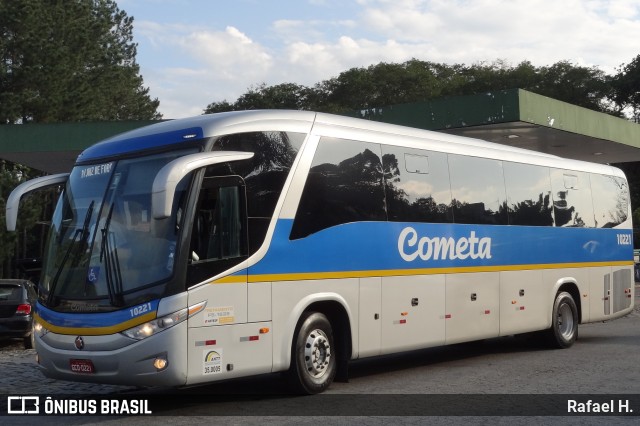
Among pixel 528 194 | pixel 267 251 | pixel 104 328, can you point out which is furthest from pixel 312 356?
pixel 528 194

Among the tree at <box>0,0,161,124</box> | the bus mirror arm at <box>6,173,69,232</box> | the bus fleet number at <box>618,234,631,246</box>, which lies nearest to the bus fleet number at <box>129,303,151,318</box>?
the bus mirror arm at <box>6,173,69,232</box>

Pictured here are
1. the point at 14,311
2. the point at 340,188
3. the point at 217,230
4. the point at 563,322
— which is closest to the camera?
the point at 217,230

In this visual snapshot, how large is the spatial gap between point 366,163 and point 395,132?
96cm

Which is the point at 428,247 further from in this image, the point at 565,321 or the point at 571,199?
the point at 571,199

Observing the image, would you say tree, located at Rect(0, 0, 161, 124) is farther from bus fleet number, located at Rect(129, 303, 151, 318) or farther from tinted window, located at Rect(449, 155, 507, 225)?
bus fleet number, located at Rect(129, 303, 151, 318)

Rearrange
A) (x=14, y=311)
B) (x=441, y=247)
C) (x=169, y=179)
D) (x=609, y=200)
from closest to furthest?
(x=169, y=179) < (x=441, y=247) < (x=14, y=311) < (x=609, y=200)

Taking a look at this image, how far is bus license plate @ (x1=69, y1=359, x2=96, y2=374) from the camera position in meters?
9.65

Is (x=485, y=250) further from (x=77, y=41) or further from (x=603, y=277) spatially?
(x=77, y=41)

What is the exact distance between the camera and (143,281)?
9617mm

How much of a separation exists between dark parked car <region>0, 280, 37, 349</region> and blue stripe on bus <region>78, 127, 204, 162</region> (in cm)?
780

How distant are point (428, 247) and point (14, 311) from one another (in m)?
8.94

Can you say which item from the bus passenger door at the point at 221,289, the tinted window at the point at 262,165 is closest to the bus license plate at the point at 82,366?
the bus passenger door at the point at 221,289

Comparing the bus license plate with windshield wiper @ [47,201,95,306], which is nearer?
the bus license plate

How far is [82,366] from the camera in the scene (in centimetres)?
973
